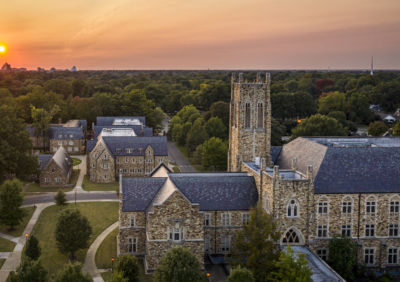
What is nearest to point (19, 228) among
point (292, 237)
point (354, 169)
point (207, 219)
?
point (207, 219)

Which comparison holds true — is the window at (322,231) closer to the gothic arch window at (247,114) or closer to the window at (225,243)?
the window at (225,243)

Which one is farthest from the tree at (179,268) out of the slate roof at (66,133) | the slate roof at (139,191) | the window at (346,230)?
the slate roof at (66,133)

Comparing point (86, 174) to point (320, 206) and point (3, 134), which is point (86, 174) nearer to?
point (3, 134)

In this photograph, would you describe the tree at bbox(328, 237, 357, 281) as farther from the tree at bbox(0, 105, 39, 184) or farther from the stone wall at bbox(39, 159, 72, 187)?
the tree at bbox(0, 105, 39, 184)

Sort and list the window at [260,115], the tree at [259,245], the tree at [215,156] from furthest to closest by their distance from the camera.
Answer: the tree at [215,156]
the window at [260,115]
the tree at [259,245]

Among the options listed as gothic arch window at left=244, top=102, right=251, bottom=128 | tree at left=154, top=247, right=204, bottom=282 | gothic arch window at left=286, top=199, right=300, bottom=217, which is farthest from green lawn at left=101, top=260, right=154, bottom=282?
gothic arch window at left=244, top=102, right=251, bottom=128

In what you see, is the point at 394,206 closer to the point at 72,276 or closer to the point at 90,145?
the point at 72,276
